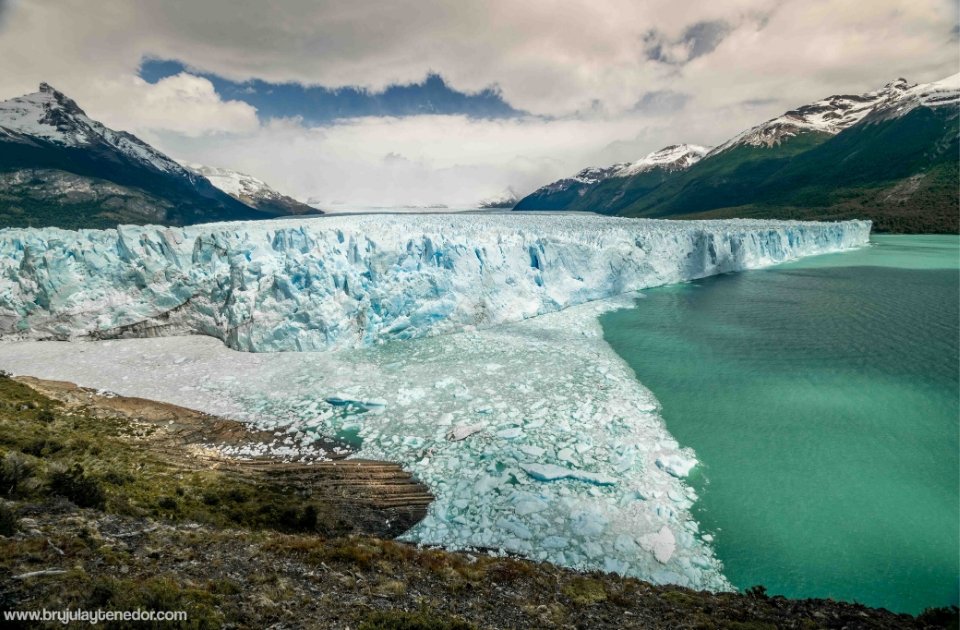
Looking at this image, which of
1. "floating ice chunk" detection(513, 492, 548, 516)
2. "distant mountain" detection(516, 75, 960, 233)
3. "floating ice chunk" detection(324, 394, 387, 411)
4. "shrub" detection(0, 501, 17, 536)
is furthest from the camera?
"distant mountain" detection(516, 75, 960, 233)

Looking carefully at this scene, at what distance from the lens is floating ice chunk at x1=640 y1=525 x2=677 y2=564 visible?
6.30m

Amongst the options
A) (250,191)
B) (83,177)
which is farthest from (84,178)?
Result: (250,191)

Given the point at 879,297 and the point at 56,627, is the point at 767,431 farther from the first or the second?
the point at 879,297

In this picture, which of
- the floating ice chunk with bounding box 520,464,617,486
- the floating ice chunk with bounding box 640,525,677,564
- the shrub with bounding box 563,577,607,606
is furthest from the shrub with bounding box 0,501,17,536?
the floating ice chunk with bounding box 640,525,677,564

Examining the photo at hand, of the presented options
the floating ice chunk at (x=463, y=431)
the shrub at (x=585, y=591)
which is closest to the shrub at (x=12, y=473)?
the floating ice chunk at (x=463, y=431)

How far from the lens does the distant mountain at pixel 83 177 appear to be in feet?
300

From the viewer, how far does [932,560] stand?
6105 millimetres

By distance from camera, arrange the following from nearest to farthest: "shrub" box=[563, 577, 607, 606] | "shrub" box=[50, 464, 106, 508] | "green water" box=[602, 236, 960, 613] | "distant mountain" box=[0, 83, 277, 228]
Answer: "shrub" box=[563, 577, 607, 606] → "shrub" box=[50, 464, 106, 508] → "green water" box=[602, 236, 960, 613] → "distant mountain" box=[0, 83, 277, 228]

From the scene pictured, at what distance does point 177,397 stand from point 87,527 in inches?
289

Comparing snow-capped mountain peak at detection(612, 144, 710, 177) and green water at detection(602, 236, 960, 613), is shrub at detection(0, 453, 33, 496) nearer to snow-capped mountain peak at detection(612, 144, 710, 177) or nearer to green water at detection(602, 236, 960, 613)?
green water at detection(602, 236, 960, 613)

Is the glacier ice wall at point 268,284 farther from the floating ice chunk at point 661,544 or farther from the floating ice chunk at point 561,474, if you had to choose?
the floating ice chunk at point 661,544

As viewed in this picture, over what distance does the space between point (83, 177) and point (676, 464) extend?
464 feet

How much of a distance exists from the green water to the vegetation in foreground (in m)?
1.32

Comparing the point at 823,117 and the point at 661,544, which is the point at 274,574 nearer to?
the point at 661,544
